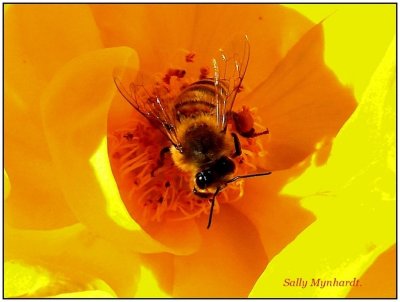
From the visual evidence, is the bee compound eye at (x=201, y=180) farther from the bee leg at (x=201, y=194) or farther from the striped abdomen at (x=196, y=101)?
the striped abdomen at (x=196, y=101)

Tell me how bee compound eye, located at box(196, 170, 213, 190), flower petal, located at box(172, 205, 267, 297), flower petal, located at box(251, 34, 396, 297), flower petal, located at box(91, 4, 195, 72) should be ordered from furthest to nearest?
1. flower petal, located at box(91, 4, 195, 72)
2. flower petal, located at box(172, 205, 267, 297)
3. bee compound eye, located at box(196, 170, 213, 190)
4. flower petal, located at box(251, 34, 396, 297)

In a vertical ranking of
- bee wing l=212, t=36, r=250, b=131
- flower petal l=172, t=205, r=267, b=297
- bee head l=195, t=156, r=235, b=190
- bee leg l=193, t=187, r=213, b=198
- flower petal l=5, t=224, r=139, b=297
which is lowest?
flower petal l=172, t=205, r=267, b=297

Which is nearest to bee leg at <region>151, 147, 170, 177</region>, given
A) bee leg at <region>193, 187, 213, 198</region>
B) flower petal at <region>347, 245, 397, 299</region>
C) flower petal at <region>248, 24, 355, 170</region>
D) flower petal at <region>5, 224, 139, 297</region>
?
bee leg at <region>193, 187, 213, 198</region>

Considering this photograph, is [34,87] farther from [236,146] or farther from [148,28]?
[236,146]

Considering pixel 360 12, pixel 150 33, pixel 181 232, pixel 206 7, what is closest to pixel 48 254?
pixel 181 232

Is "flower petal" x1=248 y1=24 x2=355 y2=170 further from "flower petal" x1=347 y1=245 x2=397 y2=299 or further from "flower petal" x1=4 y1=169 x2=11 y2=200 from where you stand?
"flower petal" x1=4 y1=169 x2=11 y2=200

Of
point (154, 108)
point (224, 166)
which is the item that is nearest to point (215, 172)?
point (224, 166)

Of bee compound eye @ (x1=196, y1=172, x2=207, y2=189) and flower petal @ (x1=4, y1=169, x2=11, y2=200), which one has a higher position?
flower petal @ (x1=4, y1=169, x2=11, y2=200)
